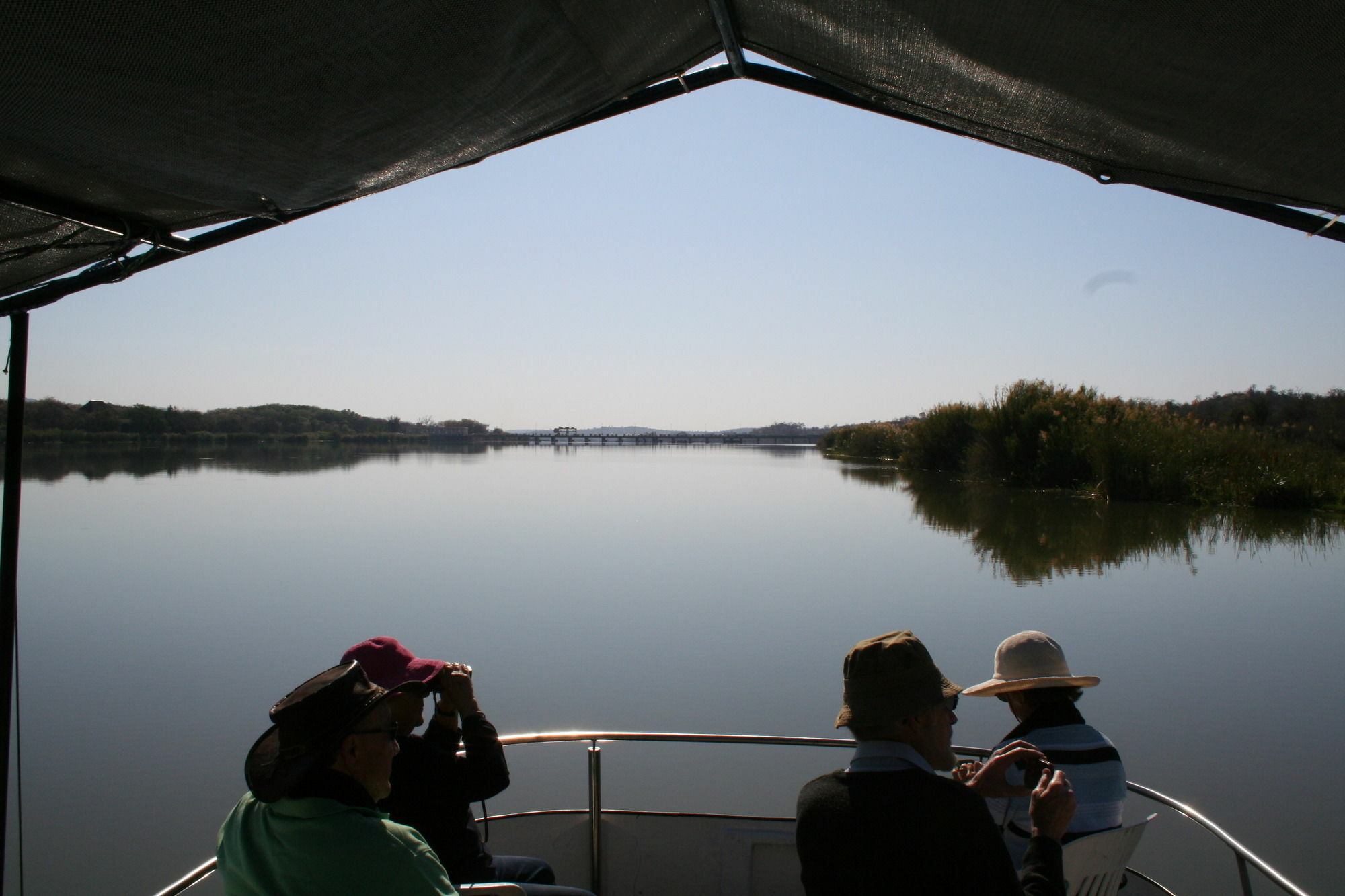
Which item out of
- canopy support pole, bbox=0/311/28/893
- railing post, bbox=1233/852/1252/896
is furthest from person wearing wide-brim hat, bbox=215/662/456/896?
railing post, bbox=1233/852/1252/896

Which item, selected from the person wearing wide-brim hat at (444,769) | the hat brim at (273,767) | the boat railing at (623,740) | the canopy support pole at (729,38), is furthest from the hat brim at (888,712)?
the canopy support pole at (729,38)

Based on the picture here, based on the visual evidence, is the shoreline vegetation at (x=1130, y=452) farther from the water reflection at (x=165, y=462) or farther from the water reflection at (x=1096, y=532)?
the water reflection at (x=165, y=462)

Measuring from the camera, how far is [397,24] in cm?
124

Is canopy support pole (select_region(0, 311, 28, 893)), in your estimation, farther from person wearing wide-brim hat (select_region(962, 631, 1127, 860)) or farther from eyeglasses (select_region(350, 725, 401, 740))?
person wearing wide-brim hat (select_region(962, 631, 1127, 860))

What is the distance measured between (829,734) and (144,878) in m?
2.98

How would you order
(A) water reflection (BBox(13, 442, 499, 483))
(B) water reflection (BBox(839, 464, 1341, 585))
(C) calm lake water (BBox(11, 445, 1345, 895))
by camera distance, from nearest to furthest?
(C) calm lake water (BBox(11, 445, 1345, 895)) < (B) water reflection (BBox(839, 464, 1341, 585)) < (A) water reflection (BBox(13, 442, 499, 483))

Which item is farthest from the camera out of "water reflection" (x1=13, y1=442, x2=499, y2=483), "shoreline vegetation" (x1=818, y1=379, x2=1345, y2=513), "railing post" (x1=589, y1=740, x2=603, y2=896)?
"water reflection" (x1=13, y1=442, x2=499, y2=483)

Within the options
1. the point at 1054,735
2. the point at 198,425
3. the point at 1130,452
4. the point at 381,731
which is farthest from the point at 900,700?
the point at 198,425

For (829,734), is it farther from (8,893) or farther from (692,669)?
(8,893)

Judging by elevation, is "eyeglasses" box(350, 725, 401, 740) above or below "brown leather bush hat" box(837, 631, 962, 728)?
below

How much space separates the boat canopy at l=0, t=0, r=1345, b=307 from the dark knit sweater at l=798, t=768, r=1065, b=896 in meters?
1.05

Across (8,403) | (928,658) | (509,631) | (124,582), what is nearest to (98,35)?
(8,403)

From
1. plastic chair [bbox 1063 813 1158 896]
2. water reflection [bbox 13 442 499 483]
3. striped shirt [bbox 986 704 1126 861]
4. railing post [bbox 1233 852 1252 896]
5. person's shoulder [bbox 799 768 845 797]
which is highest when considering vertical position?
water reflection [bbox 13 442 499 483]

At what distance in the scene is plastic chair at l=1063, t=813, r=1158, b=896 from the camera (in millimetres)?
1499
